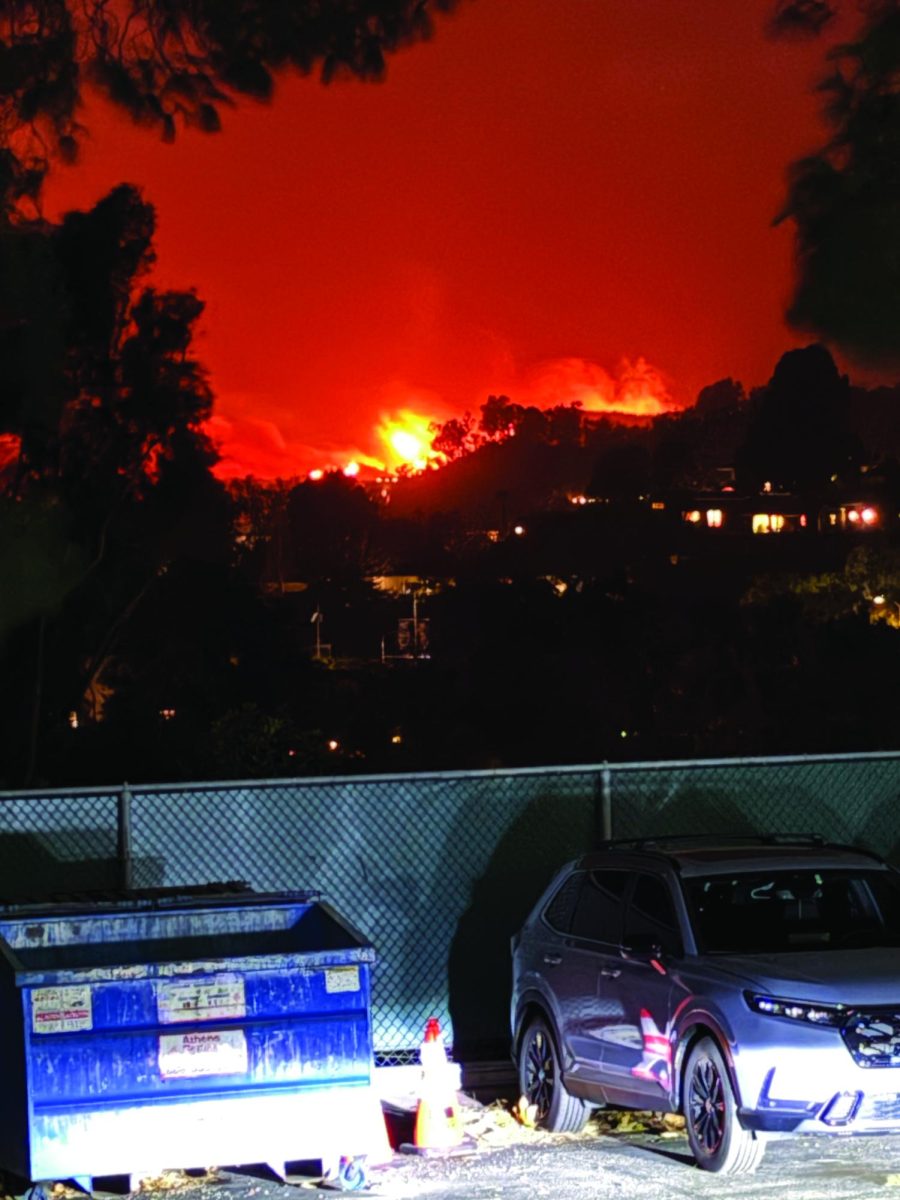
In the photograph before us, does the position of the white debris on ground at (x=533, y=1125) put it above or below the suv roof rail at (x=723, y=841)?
below

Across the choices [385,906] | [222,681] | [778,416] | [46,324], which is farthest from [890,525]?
[385,906]

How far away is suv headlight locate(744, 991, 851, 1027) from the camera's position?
8.86 meters

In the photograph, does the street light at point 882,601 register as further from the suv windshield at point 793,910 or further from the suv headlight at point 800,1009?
the suv headlight at point 800,1009

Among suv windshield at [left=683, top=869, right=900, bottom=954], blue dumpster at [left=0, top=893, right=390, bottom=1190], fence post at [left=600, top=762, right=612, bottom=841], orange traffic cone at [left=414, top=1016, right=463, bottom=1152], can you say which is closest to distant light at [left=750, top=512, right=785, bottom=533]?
fence post at [left=600, top=762, right=612, bottom=841]

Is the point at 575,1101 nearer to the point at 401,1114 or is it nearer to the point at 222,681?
the point at 401,1114

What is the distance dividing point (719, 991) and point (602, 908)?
1581mm

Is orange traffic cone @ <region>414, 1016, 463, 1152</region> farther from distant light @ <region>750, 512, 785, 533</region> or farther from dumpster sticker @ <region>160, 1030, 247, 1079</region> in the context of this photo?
distant light @ <region>750, 512, 785, 533</region>

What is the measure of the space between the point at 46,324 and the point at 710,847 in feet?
104

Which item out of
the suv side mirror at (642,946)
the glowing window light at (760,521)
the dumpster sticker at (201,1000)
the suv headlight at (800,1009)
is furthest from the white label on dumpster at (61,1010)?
the glowing window light at (760,521)

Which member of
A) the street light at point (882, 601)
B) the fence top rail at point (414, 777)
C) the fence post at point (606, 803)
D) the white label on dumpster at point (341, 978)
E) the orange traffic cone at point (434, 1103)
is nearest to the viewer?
the white label on dumpster at point (341, 978)

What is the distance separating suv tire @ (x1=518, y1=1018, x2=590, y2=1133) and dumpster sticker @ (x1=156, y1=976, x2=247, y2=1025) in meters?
2.39

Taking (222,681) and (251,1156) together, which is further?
(222,681)

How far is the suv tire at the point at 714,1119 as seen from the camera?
9.03 metres

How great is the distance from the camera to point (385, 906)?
42.7 feet
